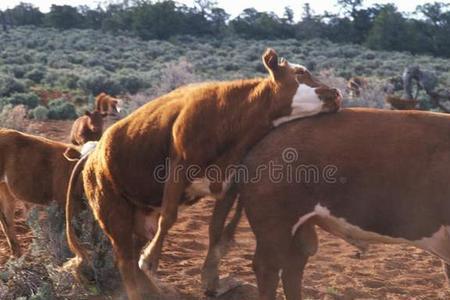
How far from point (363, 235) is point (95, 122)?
20.7 ft

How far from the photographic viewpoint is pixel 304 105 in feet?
13.8

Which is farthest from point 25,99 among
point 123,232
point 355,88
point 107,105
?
point 123,232

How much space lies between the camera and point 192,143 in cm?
420

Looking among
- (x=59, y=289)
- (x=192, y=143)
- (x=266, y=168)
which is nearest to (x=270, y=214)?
(x=266, y=168)

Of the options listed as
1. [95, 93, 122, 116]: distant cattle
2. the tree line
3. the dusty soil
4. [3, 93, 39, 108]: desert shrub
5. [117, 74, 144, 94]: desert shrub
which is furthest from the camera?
the tree line

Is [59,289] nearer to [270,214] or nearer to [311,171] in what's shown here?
[270,214]

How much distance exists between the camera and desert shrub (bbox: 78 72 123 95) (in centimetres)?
2305

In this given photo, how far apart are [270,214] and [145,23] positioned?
48156 mm

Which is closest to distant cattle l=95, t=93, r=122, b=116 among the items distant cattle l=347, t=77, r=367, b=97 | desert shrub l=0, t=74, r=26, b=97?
distant cattle l=347, t=77, r=367, b=97

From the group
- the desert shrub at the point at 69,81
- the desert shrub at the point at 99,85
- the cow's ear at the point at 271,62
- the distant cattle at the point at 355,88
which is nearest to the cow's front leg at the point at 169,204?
the cow's ear at the point at 271,62

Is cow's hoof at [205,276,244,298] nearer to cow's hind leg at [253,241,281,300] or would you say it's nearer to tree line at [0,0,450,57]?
cow's hind leg at [253,241,281,300]

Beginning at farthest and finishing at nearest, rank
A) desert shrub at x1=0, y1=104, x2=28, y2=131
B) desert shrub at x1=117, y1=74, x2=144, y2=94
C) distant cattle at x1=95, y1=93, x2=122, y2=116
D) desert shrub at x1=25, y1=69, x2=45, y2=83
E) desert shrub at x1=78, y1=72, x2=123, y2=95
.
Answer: desert shrub at x1=25, y1=69, x2=45, y2=83, desert shrub at x1=117, y1=74, x2=144, y2=94, desert shrub at x1=78, y1=72, x2=123, y2=95, desert shrub at x1=0, y1=104, x2=28, y2=131, distant cattle at x1=95, y1=93, x2=122, y2=116

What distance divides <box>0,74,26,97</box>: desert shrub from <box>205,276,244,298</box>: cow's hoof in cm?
1645

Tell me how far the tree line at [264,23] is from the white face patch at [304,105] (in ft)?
141
